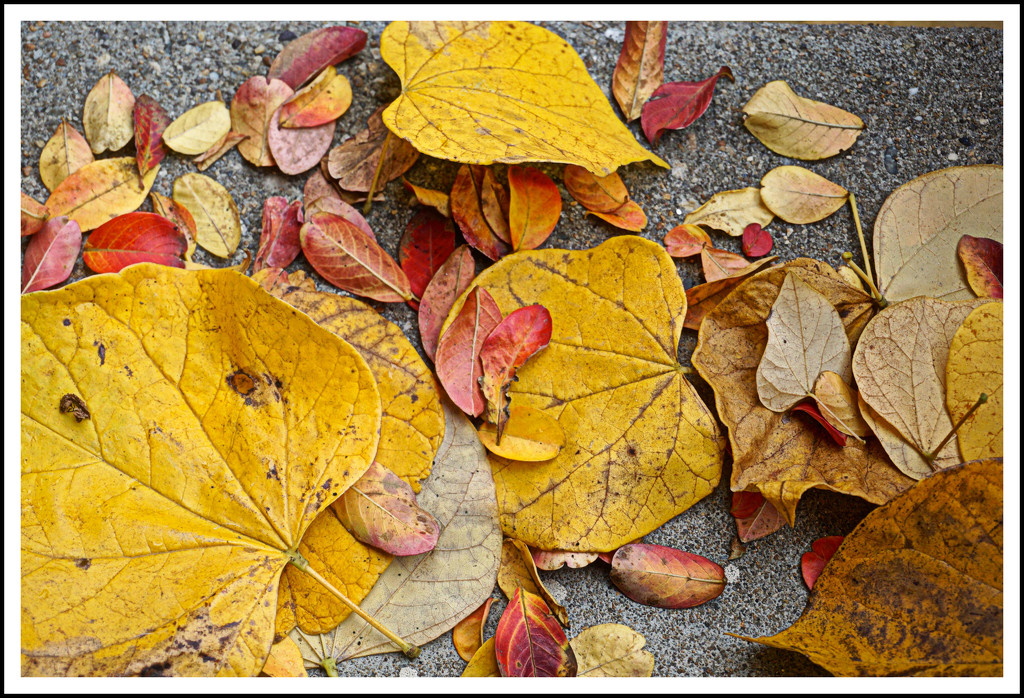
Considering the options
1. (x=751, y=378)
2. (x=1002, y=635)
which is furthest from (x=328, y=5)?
(x=1002, y=635)

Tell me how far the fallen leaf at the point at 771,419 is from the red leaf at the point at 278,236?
0.53 metres

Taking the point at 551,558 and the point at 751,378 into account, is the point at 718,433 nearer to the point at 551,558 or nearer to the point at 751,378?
the point at 751,378

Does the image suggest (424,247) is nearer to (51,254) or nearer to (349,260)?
(349,260)

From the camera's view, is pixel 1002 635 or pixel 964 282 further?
pixel 964 282

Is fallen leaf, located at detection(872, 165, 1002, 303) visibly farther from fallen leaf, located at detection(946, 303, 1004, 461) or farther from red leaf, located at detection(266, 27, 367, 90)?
red leaf, located at detection(266, 27, 367, 90)

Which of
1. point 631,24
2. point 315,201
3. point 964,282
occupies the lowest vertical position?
point 964,282

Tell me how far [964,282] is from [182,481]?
3.19 feet

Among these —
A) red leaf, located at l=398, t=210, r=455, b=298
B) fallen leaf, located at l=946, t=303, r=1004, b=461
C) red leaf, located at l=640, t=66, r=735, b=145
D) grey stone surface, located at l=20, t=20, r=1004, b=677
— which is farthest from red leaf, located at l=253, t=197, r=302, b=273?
fallen leaf, located at l=946, t=303, r=1004, b=461

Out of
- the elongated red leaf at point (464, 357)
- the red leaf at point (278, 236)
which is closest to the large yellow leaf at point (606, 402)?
the elongated red leaf at point (464, 357)

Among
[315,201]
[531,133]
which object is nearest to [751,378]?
[531,133]

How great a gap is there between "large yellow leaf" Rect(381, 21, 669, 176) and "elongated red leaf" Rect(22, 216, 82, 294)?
0.43m

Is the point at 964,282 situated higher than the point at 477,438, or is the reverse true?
the point at 964,282

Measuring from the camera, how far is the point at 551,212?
861mm

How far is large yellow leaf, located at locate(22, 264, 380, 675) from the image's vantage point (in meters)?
0.71
